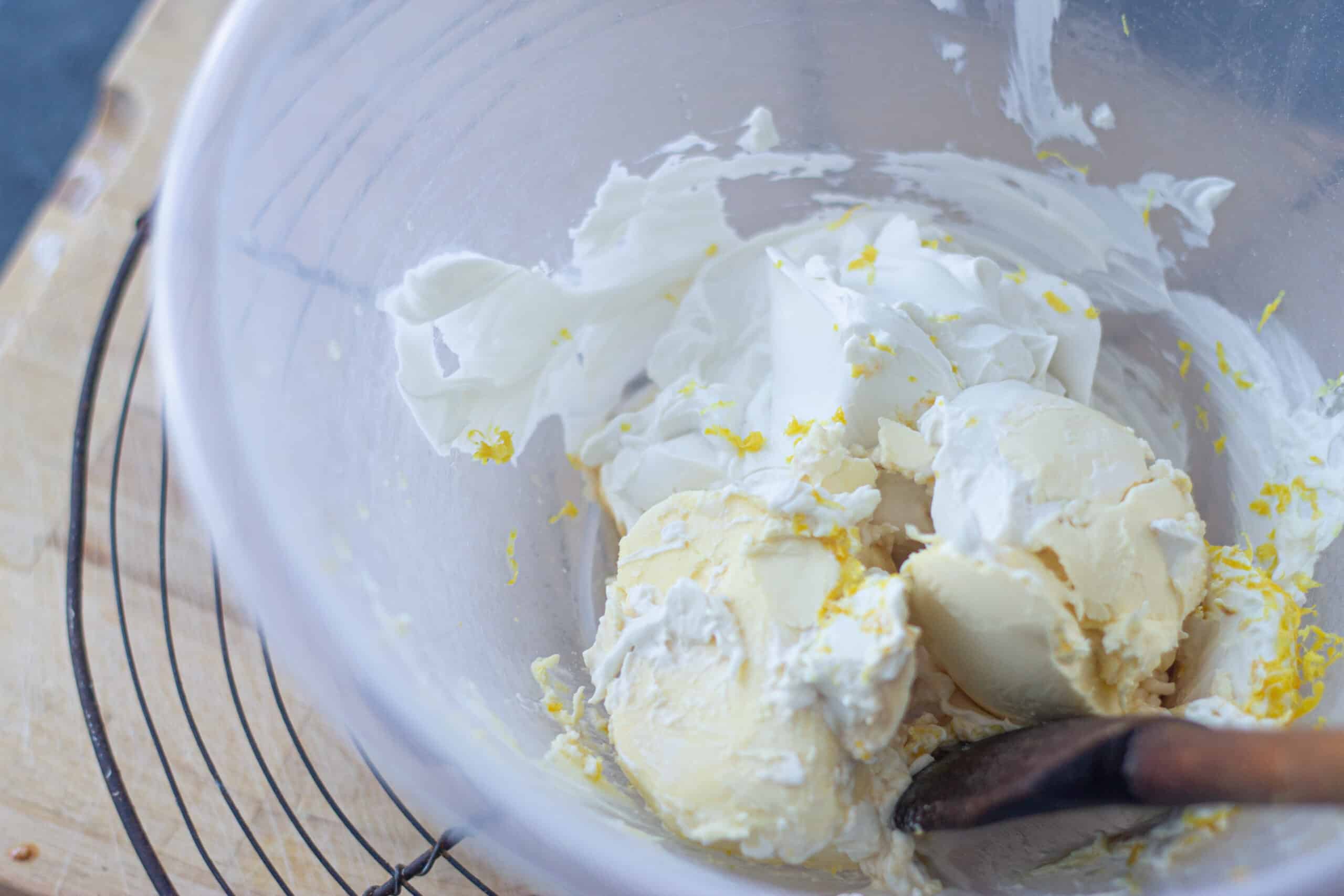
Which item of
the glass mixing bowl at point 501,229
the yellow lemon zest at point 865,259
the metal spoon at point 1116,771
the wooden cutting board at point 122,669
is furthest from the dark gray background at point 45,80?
the metal spoon at point 1116,771

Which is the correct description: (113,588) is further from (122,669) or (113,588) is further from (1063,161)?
(1063,161)

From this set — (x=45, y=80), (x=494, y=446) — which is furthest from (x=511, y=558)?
(x=45, y=80)

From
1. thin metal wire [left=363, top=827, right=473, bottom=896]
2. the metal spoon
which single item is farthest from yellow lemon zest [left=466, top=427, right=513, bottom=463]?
the metal spoon

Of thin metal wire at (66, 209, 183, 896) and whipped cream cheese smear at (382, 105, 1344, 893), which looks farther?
thin metal wire at (66, 209, 183, 896)

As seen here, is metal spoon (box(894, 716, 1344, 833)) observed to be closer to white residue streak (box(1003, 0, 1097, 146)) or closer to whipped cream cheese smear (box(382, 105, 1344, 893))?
whipped cream cheese smear (box(382, 105, 1344, 893))

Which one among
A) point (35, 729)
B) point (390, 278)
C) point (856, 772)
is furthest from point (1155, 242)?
point (35, 729)
